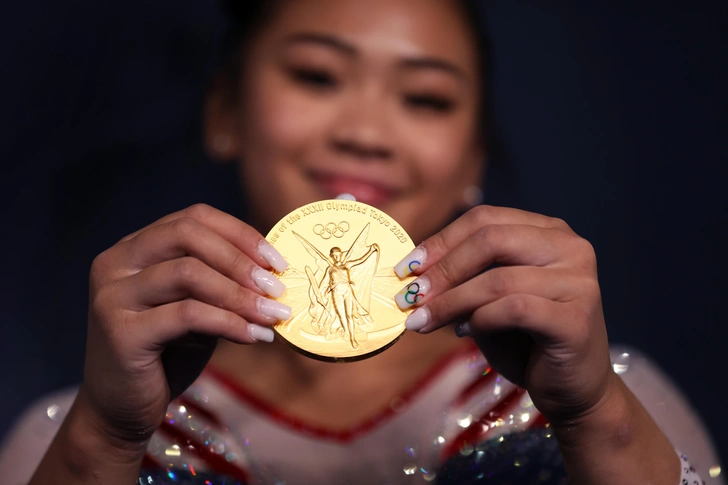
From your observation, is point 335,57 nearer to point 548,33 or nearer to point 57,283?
point 548,33

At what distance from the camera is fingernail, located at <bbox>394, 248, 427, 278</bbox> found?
803mm

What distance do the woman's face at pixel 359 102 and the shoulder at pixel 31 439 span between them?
0.54 meters

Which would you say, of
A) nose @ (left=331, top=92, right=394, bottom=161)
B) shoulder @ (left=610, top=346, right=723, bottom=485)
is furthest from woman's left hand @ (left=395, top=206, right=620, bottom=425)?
nose @ (left=331, top=92, right=394, bottom=161)

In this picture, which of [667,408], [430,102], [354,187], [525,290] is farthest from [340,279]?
[667,408]

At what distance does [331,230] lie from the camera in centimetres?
88

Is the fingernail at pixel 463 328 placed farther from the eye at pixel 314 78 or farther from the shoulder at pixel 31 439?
the shoulder at pixel 31 439

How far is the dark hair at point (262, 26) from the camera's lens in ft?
4.61

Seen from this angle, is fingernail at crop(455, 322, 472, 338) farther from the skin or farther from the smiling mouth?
the smiling mouth

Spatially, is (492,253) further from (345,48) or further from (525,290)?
(345,48)

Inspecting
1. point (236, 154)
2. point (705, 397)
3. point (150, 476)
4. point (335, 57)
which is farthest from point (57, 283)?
point (705, 397)

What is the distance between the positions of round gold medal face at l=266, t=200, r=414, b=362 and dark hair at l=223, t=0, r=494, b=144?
0.68 meters

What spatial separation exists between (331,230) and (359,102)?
0.51 m

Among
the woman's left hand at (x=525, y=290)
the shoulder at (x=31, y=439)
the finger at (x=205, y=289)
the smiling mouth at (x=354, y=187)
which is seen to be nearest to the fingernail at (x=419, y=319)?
the woman's left hand at (x=525, y=290)

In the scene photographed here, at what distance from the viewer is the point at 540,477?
1052 millimetres
